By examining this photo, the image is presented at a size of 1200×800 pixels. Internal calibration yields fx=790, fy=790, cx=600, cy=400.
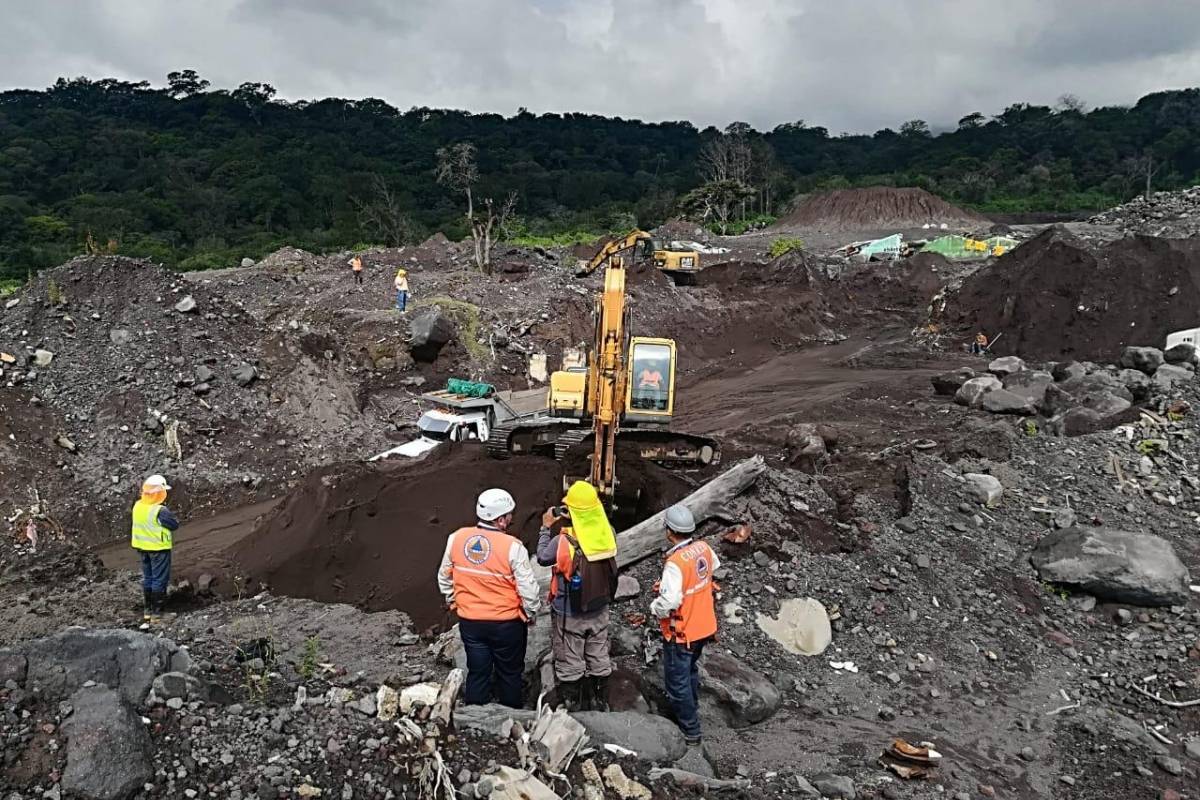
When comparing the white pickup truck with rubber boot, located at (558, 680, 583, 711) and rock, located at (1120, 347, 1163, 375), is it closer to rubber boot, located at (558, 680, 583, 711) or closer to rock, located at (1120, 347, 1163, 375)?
rubber boot, located at (558, 680, 583, 711)

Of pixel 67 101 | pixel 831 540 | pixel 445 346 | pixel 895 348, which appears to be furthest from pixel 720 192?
pixel 67 101

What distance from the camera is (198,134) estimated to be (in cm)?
8612

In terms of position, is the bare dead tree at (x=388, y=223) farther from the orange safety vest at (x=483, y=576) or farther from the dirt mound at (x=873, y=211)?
the orange safety vest at (x=483, y=576)

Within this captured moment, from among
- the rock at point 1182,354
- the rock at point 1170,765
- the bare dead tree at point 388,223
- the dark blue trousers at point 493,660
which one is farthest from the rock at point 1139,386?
the bare dead tree at point 388,223

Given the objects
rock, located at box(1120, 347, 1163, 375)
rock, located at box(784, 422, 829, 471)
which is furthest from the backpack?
rock, located at box(1120, 347, 1163, 375)

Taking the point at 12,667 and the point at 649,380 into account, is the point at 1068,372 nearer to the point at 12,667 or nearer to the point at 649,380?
the point at 649,380

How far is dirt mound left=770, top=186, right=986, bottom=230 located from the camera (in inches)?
2120

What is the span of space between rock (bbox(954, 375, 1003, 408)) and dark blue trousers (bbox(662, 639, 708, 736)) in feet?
32.9

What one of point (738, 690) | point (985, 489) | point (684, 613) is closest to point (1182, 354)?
point (985, 489)

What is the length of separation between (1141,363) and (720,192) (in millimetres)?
50217

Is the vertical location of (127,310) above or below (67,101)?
below

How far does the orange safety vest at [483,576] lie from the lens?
4.68 m

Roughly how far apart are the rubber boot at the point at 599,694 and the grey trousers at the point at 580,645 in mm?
115

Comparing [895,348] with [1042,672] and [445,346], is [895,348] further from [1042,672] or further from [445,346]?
[1042,672]
